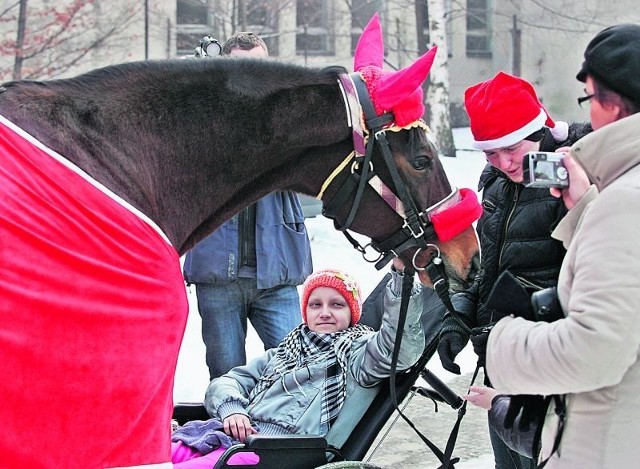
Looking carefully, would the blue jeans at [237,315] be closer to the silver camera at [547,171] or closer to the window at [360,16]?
the silver camera at [547,171]

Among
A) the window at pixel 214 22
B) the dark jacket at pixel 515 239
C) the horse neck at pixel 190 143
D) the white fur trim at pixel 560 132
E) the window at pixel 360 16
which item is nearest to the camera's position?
the horse neck at pixel 190 143

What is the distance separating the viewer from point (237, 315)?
408 cm

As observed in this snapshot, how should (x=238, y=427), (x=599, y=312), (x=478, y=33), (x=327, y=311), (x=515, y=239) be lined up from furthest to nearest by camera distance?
(x=478, y=33) < (x=327, y=311) < (x=238, y=427) < (x=515, y=239) < (x=599, y=312)

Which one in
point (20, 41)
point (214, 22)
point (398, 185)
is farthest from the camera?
point (214, 22)

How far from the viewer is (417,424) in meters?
5.23

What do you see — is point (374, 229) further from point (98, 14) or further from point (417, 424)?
point (98, 14)

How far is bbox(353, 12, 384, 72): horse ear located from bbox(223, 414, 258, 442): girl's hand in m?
1.33

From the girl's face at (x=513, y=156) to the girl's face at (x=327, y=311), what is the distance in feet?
3.01

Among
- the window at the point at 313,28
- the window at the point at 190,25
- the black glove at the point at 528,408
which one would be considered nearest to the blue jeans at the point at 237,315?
the black glove at the point at 528,408

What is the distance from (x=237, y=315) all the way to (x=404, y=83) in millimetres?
1754

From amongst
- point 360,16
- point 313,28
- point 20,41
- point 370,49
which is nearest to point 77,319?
point 370,49

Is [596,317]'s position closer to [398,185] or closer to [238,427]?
[398,185]

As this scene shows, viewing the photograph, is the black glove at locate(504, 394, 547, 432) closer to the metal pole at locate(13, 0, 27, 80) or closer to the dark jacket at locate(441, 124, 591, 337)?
the dark jacket at locate(441, 124, 591, 337)

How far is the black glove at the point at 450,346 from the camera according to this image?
10.8 feet
